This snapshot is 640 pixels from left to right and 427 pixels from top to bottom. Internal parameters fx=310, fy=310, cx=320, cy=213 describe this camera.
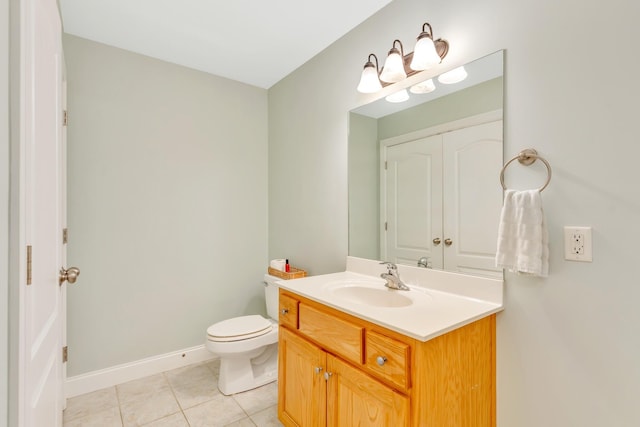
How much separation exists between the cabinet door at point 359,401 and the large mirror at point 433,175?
0.66m

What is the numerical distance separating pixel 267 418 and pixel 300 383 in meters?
0.50

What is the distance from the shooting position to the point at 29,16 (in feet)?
2.48

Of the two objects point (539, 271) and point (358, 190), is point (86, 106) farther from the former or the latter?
point (539, 271)

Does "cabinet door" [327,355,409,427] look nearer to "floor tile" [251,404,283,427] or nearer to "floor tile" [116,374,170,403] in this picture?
"floor tile" [251,404,283,427]

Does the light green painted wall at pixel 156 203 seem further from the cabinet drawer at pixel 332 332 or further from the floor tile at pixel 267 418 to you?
the cabinet drawer at pixel 332 332

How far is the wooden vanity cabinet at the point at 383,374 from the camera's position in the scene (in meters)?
1.03

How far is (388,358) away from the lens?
109 cm

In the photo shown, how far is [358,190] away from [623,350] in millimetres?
1377

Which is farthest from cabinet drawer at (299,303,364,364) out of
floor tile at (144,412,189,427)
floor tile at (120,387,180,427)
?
floor tile at (120,387,180,427)

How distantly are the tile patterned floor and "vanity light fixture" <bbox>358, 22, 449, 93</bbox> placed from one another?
6.63ft

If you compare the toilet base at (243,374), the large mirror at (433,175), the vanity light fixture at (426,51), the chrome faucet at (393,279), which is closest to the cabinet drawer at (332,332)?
the chrome faucet at (393,279)

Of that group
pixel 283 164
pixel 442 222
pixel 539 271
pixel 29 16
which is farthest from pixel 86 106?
pixel 539 271

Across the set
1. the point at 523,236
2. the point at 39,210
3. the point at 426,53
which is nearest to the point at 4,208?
the point at 39,210

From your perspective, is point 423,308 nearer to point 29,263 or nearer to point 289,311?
point 289,311
